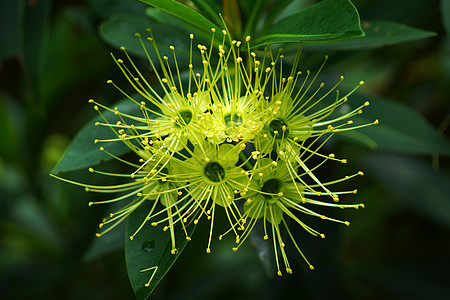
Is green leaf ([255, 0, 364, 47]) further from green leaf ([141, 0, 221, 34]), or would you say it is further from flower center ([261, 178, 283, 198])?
flower center ([261, 178, 283, 198])

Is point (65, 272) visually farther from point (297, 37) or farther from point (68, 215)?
point (297, 37)

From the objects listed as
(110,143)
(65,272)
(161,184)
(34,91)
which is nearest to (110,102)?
(34,91)

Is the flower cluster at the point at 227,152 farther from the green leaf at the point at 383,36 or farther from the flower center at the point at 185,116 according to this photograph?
the green leaf at the point at 383,36

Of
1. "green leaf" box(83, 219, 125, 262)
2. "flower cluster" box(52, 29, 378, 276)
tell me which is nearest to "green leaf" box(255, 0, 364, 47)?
"flower cluster" box(52, 29, 378, 276)

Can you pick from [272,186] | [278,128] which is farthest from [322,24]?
[272,186]

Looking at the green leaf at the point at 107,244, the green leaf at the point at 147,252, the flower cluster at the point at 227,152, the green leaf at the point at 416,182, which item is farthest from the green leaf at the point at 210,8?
the green leaf at the point at 416,182

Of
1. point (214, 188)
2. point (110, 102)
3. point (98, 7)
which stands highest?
point (98, 7)
